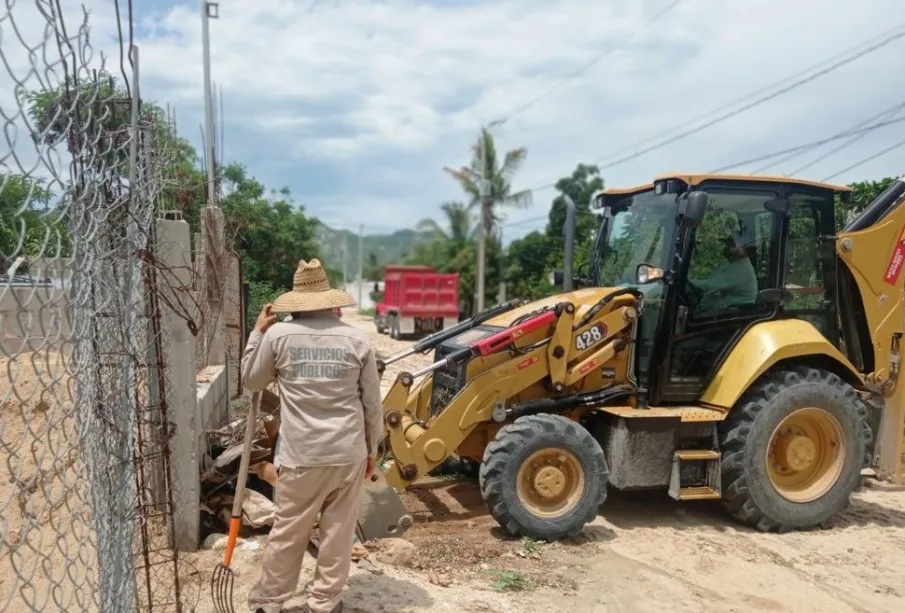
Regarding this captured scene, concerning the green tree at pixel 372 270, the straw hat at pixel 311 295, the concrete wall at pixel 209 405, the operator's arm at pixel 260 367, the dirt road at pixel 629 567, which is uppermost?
the green tree at pixel 372 270

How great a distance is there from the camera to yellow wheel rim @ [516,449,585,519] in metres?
4.91

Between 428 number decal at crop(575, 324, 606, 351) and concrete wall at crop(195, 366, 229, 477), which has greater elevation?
428 number decal at crop(575, 324, 606, 351)

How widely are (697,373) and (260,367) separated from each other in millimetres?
3535

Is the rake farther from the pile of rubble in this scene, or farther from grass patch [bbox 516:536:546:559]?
grass patch [bbox 516:536:546:559]

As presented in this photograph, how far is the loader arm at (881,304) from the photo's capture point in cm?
579

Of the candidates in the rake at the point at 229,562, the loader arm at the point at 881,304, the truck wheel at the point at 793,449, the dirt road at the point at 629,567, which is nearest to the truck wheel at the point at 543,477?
the dirt road at the point at 629,567

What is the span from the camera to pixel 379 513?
4.62 metres

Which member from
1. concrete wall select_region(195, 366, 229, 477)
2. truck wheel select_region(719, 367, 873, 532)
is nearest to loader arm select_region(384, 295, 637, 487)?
truck wheel select_region(719, 367, 873, 532)

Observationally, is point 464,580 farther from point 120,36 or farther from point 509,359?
point 120,36

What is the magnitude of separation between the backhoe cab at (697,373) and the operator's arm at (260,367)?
157cm

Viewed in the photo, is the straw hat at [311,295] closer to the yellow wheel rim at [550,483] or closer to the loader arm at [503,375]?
the loader arm at [503,375]

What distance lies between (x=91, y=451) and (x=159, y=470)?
178 cm

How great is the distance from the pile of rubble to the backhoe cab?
0.80 meters

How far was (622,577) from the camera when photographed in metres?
4.47
